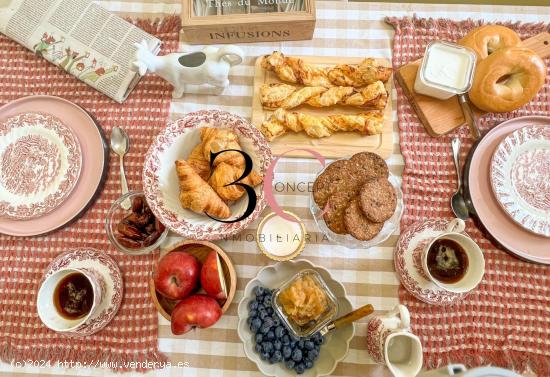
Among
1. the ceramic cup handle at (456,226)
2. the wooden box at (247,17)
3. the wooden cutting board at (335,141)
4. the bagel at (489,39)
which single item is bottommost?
the ceramic cup handle at (456,226)

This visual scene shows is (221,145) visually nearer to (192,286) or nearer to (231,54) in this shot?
(231,54)

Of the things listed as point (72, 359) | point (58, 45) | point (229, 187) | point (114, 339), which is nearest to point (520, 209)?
point (229, 187)

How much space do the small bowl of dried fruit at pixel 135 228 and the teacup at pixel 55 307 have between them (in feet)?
0.41

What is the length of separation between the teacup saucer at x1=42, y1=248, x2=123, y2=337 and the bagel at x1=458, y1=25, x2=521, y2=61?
1.31m

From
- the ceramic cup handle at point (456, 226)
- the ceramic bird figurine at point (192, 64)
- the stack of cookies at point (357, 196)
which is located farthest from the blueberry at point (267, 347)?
the ceramic bird figurine at point (192, 64)

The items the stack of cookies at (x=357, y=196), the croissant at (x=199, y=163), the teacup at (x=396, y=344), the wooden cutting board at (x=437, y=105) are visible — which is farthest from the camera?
the wooden cutting board at (x=437, y=105)

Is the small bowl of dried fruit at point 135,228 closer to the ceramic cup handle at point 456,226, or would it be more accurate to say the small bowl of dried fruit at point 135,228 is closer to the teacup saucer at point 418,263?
the teacup saucer at point 418,263

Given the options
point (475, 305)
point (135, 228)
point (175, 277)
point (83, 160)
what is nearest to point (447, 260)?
point (475, 305)

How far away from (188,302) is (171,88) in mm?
705

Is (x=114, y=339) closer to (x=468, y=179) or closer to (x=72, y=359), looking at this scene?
(x=72, y=359)

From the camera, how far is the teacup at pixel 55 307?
1.03 meters

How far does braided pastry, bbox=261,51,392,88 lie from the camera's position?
1.24m

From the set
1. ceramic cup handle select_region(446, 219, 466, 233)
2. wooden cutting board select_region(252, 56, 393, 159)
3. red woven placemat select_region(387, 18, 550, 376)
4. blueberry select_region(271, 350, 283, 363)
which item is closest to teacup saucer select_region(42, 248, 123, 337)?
blueberry select_region(271, 350, 283, 363)

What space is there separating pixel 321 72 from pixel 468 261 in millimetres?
724
